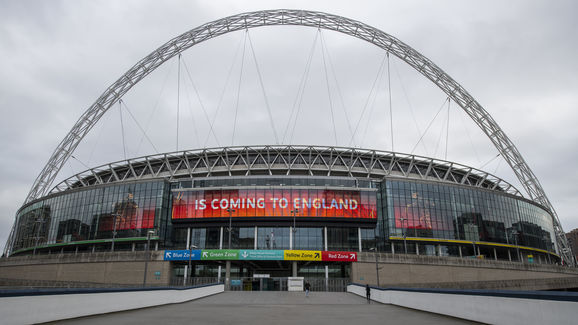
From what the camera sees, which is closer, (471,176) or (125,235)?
(125,235)

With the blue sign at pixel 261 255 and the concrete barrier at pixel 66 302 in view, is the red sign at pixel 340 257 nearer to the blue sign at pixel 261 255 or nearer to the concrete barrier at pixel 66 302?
the blue sign at pixel 261 255

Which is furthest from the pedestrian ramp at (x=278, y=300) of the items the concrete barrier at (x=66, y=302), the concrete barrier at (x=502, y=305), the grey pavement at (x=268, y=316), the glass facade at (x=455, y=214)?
the glass facade at (x=455, y=214)

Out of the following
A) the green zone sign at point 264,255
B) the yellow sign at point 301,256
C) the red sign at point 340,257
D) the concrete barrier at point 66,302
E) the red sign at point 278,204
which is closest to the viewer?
the concrete barrier at point 66,302

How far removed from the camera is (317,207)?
61.5 meters

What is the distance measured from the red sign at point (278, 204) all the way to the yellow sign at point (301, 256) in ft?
28.4

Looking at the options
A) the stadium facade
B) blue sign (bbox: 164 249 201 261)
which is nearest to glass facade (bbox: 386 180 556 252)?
the stadium facade

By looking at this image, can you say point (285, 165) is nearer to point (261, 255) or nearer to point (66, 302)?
point (261, 255)

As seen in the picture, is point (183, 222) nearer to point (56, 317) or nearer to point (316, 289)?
point (316, 289)

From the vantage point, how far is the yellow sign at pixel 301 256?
5306 centimetres

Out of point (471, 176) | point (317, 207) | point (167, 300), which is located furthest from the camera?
point (471, 176)

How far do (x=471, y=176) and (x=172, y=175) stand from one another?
71.6 m

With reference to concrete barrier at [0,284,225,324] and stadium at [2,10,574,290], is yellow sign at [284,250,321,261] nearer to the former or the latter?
stadium at [2,10,574,290]

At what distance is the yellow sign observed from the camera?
53.1 m

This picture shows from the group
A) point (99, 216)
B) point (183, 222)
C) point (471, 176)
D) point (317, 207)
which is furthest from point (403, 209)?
point (99, 216)
